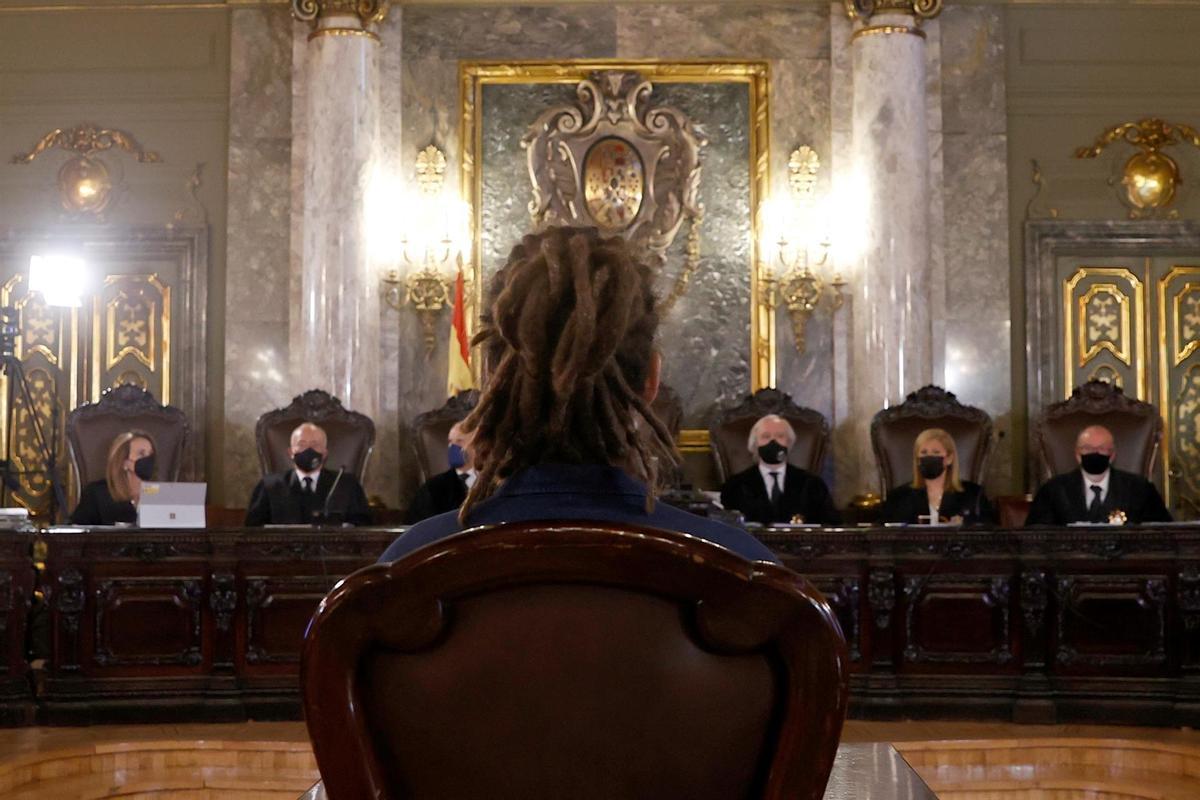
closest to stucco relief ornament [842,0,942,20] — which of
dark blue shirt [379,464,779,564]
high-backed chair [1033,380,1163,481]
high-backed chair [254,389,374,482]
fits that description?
high-backed chair [1033,380,1163,481]

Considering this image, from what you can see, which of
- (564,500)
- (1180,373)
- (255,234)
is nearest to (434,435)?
(255,234)

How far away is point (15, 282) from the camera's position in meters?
9.16

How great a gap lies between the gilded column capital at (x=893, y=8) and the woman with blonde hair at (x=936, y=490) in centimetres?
273

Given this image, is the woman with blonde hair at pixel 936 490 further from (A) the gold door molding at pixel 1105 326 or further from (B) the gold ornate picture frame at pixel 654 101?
(A) the gold door molding at pixel 1105 326

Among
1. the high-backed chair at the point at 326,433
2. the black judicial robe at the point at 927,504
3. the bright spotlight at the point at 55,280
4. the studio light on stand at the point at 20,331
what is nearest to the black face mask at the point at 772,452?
the black judicial robe at the point at 927,504

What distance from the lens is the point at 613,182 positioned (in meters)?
9.20

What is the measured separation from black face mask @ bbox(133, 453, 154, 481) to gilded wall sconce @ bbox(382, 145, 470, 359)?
2.23 metres

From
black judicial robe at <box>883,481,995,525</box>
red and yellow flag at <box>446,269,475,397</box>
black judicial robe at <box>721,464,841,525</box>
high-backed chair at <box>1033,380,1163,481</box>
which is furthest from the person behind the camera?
red and yellow flag at <box>446,269,475,397</box>

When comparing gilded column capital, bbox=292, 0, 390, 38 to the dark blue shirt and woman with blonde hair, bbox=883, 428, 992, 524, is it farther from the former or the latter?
the dark blue shirt

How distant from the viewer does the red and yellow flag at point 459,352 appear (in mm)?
8711

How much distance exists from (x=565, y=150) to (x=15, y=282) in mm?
3296

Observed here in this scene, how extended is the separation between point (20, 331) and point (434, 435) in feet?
8.78

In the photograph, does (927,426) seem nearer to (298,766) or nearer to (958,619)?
(958,619)

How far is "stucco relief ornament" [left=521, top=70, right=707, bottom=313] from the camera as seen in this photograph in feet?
30.0
